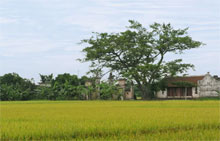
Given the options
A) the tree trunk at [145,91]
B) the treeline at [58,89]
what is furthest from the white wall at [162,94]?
the treeline at [58,89]

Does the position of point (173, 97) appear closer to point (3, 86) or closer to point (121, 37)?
point (121, 37)

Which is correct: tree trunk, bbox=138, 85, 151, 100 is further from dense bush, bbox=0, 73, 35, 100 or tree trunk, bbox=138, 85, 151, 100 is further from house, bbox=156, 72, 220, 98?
dense bush, bbox=0, 73, 35, 100

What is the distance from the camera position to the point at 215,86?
37594mm

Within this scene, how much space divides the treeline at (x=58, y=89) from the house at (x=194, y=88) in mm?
6334

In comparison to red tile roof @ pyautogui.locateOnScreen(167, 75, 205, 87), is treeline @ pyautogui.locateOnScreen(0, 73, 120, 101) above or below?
below

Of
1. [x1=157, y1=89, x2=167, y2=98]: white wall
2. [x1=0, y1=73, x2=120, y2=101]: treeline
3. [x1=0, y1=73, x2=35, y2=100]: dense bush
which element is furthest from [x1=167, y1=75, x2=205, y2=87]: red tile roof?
[x1=0, y1=73, x2=35, y2=100]: dense bush

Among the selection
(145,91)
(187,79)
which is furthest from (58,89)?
(187,79)

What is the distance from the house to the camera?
36688 millimetres

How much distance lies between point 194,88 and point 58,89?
50.2 ft

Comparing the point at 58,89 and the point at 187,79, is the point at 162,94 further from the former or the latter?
the point at 58,89

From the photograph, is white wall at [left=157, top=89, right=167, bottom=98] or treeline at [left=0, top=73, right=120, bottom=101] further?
white wall at [left=157, top=89, right=167, bottom=98]

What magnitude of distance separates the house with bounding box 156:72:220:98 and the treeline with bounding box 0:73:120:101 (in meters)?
6.33

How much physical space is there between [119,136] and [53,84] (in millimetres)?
33385

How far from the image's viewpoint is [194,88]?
36.8 metres
